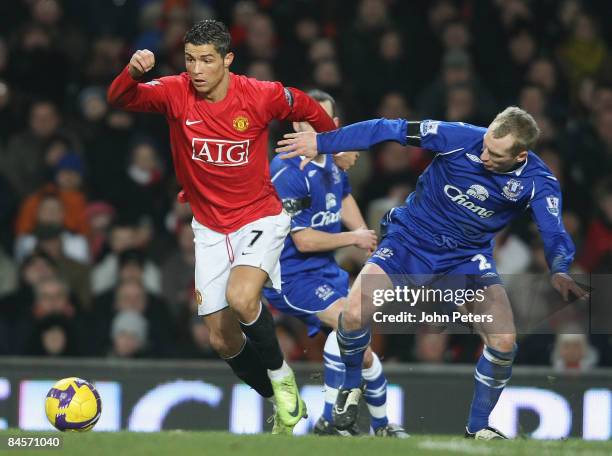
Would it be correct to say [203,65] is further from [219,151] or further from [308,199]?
[308,199]

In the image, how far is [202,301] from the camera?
793cm

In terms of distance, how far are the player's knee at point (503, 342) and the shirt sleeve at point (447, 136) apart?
107cm

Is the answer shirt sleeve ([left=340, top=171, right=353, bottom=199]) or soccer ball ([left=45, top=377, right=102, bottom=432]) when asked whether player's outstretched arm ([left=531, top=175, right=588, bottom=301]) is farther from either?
soccer ball ([left=45, top=377, right=102, bottom=432])

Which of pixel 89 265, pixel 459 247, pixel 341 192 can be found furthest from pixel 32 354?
pixel 459 247

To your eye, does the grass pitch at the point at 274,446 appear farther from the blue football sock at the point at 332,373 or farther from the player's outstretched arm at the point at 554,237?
the blue football sock at the point at 332,373

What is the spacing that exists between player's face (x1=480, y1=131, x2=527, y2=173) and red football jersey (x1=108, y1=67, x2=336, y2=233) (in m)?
0.91

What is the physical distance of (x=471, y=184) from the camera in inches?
305

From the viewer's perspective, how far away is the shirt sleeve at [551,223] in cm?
746

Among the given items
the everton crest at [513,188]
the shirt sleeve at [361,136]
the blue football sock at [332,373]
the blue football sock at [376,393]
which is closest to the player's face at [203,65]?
the shirt sleeve at [361,136]

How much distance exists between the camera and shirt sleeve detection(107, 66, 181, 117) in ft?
24.5

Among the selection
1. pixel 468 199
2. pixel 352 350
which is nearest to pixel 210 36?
pixel 468 199

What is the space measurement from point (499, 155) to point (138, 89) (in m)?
1.97

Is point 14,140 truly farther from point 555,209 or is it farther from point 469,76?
point 555,209

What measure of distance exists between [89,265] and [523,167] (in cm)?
502
